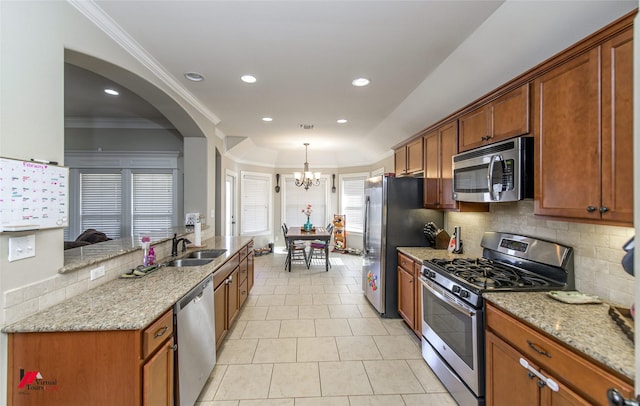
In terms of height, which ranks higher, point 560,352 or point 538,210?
point 538,210

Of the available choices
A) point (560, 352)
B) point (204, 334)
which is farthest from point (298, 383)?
point (560, 352)

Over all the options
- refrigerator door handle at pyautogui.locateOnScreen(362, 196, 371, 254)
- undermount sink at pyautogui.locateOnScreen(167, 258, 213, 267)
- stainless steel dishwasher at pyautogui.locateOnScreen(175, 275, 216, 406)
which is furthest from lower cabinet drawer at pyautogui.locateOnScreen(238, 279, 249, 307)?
refrigerator door handle at pyautogui.locateOnScreen(362, 196, 371, 254)

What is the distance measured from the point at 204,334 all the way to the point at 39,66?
1928 mm

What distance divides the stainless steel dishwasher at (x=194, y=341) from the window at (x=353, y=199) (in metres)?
5.42

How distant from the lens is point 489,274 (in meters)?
2.05

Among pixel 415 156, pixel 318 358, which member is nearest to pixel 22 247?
pixel 318 358

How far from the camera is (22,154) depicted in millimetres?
1383

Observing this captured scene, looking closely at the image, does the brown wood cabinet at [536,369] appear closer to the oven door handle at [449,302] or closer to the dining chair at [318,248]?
the oven door handle at [449,302]

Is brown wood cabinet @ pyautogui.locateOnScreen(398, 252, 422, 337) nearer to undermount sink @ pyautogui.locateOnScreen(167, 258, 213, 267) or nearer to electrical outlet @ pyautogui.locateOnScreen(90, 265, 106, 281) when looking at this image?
undermount sink @ pyautogui.locateOnScreen(167, 258, 213, 267)

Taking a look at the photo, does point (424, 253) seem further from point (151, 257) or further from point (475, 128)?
point (151, 257)

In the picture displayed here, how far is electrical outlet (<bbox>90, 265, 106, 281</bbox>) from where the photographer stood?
72.8 inches

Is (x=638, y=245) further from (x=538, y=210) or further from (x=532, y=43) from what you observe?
(x=532, y=43)

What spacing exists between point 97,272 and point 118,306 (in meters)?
0.55

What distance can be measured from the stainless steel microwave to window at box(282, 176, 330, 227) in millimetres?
5580
